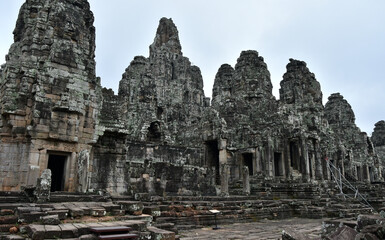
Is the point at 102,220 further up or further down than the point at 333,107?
further down

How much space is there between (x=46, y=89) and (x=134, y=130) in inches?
665

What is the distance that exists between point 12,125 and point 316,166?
26048 millimetres

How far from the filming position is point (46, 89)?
445 inches

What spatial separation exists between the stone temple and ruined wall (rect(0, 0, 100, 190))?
36 mm

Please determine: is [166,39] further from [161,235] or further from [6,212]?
[161,235]

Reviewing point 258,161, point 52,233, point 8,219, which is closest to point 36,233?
point 52,233

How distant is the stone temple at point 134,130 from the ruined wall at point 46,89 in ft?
0.12

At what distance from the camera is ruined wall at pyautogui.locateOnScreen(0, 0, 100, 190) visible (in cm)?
1088

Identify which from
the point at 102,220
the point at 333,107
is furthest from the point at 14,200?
the point at 333,107

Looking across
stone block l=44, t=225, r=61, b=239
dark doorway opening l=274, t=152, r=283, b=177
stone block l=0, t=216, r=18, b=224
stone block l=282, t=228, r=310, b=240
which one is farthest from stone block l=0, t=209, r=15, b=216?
dark doorway opening l=274, t=152, r=283, b=177

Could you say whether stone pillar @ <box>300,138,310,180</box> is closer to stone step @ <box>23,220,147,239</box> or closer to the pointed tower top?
stone step @ <box>23,220,147,239</box>

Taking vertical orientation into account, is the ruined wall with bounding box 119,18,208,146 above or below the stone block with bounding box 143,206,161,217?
above

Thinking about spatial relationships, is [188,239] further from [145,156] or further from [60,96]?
[145,156]

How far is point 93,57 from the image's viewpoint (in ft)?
44.5
